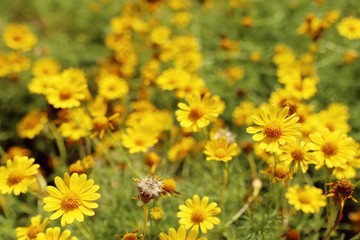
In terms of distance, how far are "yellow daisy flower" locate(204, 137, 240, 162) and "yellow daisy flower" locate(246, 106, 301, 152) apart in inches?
8.7

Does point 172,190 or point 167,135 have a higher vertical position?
point 172,190

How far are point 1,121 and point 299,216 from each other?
2.25 m

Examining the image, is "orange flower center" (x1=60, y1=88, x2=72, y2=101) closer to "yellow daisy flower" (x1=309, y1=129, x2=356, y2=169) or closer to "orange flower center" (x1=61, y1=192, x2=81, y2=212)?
"orange flower center" (x1=61, y1=192, x2=81, y2=212)

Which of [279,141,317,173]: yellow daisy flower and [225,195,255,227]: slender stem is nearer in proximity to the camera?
[279,141,317,173]: yellow daisy flower

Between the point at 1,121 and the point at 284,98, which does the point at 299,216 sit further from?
A: the point at 1,121

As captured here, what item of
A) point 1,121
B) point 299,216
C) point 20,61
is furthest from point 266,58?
point 1,121

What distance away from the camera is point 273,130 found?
5.93 ft

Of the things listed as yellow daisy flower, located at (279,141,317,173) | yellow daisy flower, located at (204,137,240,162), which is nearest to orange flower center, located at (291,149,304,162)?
yellow daisy flower, located at (279,141,317,173)

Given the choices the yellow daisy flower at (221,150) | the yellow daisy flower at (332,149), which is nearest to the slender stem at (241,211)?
the yellow daisy flower at (221,150)

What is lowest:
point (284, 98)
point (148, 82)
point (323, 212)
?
point (323, 212)

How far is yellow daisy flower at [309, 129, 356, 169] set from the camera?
6.15ft

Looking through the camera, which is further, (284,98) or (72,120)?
(72,120)

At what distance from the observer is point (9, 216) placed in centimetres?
257

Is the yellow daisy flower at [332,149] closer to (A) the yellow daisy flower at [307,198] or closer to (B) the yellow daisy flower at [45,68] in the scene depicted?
(A) the yellow daisy flower at [307,198]
